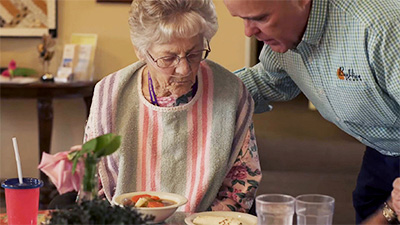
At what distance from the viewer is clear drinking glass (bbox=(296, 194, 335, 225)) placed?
1.58 m

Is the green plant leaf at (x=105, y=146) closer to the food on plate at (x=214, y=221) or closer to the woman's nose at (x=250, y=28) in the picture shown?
the food on plate at (x=214, y=221)

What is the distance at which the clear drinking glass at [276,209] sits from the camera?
5.16 ft

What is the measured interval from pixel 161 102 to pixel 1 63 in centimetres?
344

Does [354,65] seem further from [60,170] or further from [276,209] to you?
[60,170]

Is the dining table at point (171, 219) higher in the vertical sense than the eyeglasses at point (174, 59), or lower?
lower

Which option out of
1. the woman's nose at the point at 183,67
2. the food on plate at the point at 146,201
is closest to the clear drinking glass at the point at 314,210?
the food on plate at the point at 146,201

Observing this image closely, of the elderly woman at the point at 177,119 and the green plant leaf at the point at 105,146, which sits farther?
the elderly woman at the point at 177,119

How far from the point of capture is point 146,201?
190 cm

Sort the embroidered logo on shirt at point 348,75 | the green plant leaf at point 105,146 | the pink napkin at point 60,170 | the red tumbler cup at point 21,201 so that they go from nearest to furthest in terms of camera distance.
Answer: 1. the green plant leaf at point 105,146
2. the pink napkin at point 60,170
3. the red tumbler cup at point 21,201
4. the embroidered logo on shirt at point 348,75

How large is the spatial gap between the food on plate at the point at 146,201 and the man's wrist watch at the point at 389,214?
1018 mm


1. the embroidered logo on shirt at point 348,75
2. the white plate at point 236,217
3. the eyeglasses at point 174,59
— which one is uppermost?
the eyeglasses at point 174,59

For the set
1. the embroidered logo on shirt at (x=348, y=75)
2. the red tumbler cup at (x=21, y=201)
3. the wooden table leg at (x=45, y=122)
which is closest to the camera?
the red tumbler cup at (x=21, y=201)

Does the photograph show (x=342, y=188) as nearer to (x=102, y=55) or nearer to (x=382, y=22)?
(x=102, y=55)

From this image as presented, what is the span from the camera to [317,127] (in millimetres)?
6191
